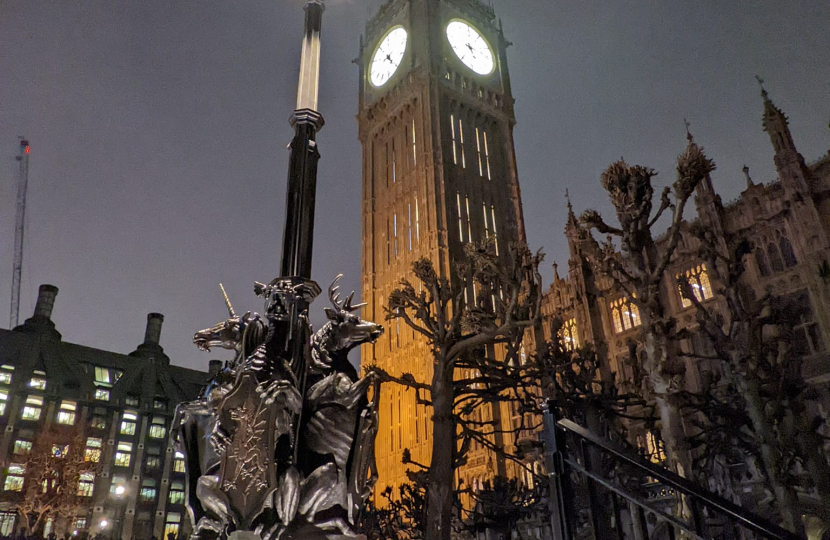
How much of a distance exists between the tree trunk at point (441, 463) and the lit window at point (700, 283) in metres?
24.2

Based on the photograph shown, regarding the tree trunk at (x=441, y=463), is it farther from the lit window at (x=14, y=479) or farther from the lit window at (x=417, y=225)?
the lit window at (x=14, y=479)

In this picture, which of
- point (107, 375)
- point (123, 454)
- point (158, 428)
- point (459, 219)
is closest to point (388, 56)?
point (459, 219)

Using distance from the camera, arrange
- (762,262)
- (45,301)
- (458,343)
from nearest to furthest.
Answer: (458,343)
(762,262)
(45,301)

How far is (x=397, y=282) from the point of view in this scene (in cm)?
4359

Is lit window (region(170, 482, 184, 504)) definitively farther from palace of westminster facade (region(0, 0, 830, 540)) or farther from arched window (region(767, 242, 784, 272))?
arched window (region(767, 242, 784, 272))

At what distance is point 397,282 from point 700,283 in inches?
839

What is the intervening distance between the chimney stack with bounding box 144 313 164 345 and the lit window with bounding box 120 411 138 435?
1228 cm

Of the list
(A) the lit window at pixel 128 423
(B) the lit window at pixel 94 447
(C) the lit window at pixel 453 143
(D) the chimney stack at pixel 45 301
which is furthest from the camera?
(D) the chimney stack at pixel 45 301

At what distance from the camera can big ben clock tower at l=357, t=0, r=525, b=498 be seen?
41.4m

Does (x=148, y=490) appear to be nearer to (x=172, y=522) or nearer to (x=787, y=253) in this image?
(x=172, y=522)

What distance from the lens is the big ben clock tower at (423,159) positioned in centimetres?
4144

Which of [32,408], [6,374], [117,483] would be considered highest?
[6,374]

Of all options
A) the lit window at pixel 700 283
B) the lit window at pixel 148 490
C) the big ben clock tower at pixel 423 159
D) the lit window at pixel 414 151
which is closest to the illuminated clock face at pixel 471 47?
the big ben clock tower at pixel 423 159

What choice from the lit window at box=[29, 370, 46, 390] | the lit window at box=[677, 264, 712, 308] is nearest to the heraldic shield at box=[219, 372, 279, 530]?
the lit window at box=[677, 264, 712, 308]
